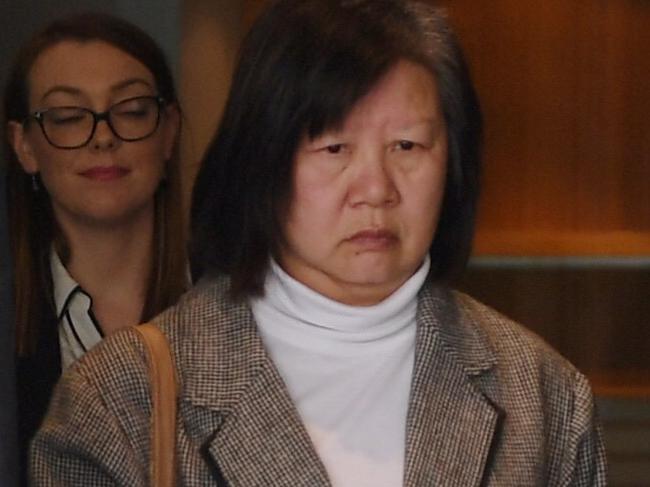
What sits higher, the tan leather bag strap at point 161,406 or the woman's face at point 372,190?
the woman's face at point 372,190

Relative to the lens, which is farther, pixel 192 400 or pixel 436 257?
pixel 436 257

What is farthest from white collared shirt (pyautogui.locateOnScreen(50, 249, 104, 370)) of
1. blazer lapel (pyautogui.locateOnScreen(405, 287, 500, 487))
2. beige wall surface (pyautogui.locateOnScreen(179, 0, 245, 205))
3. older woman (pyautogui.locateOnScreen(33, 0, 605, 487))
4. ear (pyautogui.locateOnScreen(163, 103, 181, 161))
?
beige wall surface (pyautogui.locateOnScreen(179, 0, 245, 205))

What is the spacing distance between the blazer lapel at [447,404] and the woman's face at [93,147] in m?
0.51

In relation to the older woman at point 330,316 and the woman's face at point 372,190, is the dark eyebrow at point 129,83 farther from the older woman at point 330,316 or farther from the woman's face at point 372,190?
the woman's face at point 372,190

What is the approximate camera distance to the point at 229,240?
2.01m

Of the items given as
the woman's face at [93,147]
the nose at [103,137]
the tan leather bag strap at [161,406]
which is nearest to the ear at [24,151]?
the woman's face at [93,147]

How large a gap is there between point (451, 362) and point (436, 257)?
0.14 meters

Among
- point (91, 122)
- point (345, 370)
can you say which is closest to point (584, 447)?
point (345, 370)

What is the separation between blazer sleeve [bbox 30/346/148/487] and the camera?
1.85m

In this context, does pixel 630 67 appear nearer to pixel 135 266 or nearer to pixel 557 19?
pixel 557 19

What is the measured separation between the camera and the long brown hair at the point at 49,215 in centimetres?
234

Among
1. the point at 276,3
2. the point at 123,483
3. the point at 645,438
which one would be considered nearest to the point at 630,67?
the point at 645,438

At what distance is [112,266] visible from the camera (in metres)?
2.37

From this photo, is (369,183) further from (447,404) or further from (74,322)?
(74,322)
